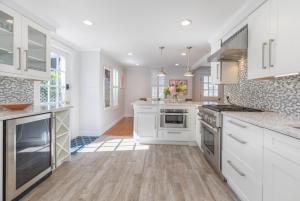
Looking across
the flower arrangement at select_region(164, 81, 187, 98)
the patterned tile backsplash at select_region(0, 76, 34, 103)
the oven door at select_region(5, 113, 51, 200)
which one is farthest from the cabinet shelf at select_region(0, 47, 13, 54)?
the flower arrangement at select_region(164, 81, 187, 98)

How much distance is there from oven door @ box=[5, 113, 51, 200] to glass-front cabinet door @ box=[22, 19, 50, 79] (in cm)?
71

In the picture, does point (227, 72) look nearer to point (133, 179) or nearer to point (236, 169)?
point (236, 169)

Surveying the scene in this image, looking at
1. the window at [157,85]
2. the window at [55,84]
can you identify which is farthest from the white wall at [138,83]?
the window at [55,84]

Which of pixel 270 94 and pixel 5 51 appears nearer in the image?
pixel 5 51

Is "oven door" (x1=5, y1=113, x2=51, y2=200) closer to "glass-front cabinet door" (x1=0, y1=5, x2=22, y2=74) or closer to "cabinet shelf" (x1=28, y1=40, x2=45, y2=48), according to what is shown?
"glass-front cabinet door" (x1=0, y1=5, x2=22, y2=74)

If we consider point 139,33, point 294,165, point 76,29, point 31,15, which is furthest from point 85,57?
point 294,165

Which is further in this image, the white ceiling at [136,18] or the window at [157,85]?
the window at [157,85]

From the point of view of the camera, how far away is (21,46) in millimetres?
2342

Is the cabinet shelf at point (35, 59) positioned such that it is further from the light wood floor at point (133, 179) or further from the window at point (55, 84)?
the light wood floor at point (133, 179)

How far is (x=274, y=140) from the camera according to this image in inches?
55.1

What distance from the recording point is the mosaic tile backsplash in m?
1.96

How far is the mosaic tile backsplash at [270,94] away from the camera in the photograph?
196 cm

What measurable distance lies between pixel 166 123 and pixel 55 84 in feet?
8.51

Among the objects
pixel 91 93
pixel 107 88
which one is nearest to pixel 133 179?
pixel 91 93
